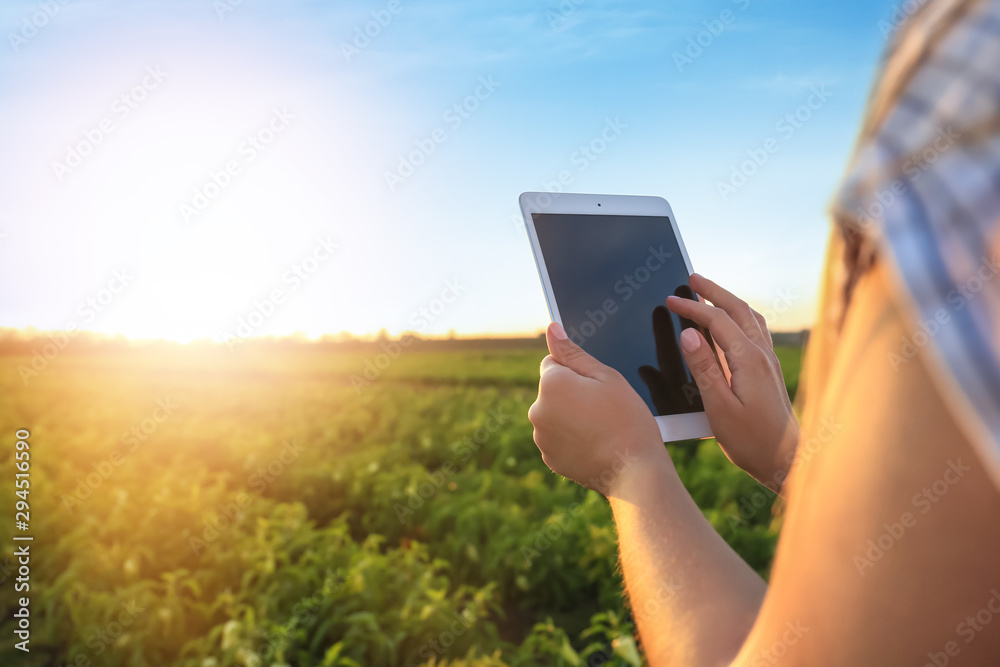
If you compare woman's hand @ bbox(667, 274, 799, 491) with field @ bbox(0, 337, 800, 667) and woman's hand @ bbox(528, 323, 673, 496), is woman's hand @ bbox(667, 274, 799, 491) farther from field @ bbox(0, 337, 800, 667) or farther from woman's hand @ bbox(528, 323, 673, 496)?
field @ bbox(0, 337, 800, 667)

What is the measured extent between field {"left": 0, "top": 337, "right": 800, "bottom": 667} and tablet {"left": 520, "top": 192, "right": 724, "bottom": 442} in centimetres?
143

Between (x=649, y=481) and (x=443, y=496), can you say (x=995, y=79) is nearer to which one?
(x=649, y=481)

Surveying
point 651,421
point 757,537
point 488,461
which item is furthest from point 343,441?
point 651,421

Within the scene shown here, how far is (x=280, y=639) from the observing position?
3.11 m

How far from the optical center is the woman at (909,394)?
0.48 meters

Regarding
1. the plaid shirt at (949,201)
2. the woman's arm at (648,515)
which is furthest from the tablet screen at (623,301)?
the plaid shirt at (949,201)

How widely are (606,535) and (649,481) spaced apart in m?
3.30

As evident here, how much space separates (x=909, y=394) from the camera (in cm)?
55

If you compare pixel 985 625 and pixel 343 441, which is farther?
pixel 343 441

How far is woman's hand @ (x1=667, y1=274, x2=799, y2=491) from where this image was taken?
1.51m

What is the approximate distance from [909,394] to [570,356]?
0.92 metres

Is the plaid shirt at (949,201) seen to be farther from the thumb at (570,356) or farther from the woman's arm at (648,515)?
the thumb at (570,356)


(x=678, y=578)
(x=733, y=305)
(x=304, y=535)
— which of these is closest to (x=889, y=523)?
(x=678, y=578)

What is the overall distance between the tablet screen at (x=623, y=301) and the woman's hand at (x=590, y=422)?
29 cm
